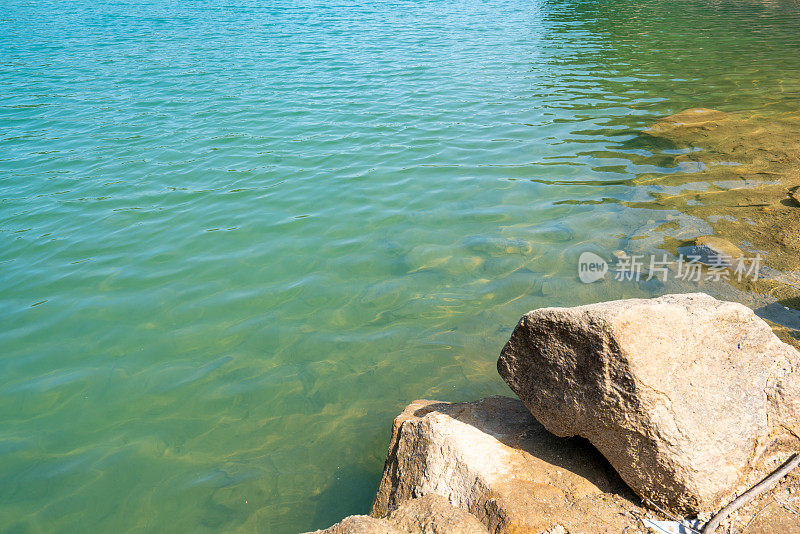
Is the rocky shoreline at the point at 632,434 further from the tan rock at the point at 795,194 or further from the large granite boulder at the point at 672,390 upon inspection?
the tan rock at the point at 795,194

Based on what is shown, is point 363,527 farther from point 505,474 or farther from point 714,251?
point 714,251

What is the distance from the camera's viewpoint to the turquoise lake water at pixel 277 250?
3.63 metres

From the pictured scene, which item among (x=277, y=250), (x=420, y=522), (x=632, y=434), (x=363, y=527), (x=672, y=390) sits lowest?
(x=277, y=250)

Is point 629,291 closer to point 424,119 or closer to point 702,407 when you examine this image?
point 702,407

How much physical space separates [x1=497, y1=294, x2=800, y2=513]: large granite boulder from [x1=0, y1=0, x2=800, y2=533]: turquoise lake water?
63.9 inches

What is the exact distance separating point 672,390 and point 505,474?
35.2 inches

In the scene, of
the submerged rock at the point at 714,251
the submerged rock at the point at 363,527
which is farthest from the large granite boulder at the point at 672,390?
the submerged rock at the point at 714,251

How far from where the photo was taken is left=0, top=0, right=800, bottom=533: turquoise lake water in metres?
3.63

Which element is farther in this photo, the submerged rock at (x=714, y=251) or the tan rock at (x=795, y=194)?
the tan rock at (x=795, y=194)

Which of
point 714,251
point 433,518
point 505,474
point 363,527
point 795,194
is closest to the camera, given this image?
point 363,527

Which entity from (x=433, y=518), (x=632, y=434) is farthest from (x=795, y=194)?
(x=433, y=518)

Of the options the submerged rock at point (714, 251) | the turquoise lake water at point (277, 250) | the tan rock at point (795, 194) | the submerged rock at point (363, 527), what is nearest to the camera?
the submerged rock at point (363, 527)

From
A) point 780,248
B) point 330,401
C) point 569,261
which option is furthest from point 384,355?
point 780,248

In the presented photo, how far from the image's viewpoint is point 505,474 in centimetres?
260
